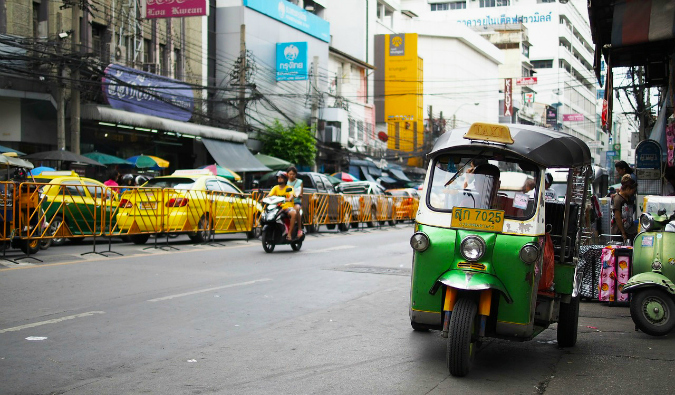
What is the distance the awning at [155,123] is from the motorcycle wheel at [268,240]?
13.0 meters

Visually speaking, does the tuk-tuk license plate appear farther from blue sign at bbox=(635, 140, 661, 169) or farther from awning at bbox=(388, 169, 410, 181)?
awning at bbox=(388, 169, 410, 181)

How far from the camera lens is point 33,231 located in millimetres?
13086

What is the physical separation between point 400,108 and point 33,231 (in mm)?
56282

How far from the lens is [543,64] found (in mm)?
107500

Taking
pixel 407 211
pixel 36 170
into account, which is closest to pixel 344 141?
pixel 407 211

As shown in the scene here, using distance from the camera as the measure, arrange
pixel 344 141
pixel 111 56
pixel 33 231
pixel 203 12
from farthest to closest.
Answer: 1. pixel 344 141
2. pixel 111 56
3. pixel 203 12
4. pixel 33 231

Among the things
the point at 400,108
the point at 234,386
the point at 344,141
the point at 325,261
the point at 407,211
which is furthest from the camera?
the point at 400,108

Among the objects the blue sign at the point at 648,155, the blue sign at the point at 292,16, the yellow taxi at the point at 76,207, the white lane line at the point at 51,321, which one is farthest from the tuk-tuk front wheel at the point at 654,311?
the blue sign at the point at 292,16

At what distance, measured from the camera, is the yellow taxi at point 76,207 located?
43.9 ft

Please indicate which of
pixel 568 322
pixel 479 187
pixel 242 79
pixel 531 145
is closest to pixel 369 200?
pixel 242 79

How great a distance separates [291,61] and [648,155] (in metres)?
27.5

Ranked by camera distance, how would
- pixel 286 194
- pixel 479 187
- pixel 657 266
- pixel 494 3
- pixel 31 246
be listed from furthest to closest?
pixel 494 3
pixel 286 194
pixel 31 246
pixel 657 266
pixel 479 187

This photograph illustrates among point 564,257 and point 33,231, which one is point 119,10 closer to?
point 33,231

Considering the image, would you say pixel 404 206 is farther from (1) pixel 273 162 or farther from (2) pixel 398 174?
(2) pixel 398 174
